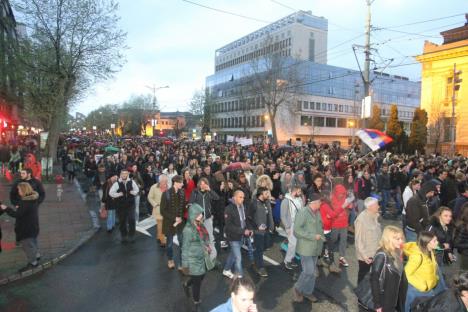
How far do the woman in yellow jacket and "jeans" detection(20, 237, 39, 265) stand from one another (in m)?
6.39

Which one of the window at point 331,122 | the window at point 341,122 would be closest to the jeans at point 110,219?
the window at point 331,122

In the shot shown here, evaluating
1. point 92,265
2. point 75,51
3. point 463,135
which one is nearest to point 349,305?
point 92,265

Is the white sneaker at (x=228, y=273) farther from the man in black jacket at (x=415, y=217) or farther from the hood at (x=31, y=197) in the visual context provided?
the hood at (x=31, y=197)

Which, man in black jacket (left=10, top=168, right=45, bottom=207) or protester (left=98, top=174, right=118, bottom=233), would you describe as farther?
protester (left=98, top=174, right=118, bottom=233)

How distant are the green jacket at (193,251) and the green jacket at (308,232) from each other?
155 centimetres

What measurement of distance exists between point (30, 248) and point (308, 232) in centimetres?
519

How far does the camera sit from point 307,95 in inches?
2463

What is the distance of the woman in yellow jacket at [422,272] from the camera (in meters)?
4.03

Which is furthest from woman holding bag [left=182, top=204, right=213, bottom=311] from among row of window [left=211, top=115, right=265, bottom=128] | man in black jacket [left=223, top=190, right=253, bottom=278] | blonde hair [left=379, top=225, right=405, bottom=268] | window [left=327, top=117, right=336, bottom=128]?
window [left=327, top=117, right=336, bottom=128]

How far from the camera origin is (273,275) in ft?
21.8

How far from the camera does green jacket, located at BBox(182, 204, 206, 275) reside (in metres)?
4.89

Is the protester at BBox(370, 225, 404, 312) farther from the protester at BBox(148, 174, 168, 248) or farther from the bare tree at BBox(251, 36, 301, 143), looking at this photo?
the bare tree at BBox(251, 36, 301, 143)

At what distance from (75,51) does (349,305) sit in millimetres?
19798

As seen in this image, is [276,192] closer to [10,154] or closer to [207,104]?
[10,154]
